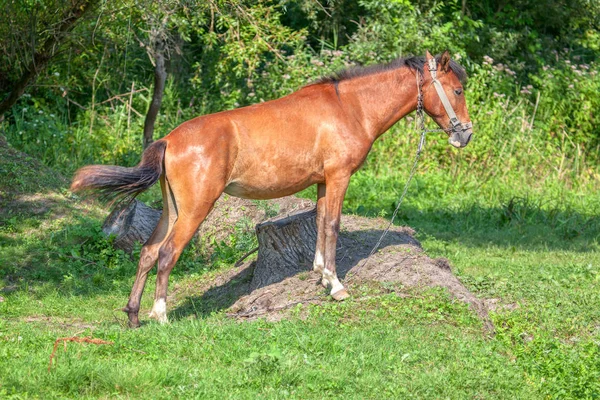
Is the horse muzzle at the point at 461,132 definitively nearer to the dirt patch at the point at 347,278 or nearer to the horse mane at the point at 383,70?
the horse mane at the point at 383,70

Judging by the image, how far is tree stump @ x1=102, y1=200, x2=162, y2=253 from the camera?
32.4 feet

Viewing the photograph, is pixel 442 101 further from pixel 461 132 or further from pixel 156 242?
pixel 156 242

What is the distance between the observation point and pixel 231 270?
9148 millimetres

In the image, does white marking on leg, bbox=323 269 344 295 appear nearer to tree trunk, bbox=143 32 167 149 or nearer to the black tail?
the black tail

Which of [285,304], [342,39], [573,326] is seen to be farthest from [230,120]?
[342,39]

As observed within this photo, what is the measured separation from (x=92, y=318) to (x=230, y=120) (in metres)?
2.30

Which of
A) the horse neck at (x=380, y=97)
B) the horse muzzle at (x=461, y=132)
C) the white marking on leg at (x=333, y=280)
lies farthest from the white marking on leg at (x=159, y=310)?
the horse muzzle at (x=461, y=132)

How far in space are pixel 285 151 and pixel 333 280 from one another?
1269 millimetres

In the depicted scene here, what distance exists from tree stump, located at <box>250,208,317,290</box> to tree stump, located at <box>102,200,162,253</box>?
196 centimetres

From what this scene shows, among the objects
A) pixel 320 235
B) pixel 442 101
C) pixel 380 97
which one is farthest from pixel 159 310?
pixel 442 101

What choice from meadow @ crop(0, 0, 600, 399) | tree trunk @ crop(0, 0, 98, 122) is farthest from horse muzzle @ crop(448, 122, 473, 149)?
tree trunk @ crop(0, 0, 98, 122)

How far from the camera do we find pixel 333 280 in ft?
25.3

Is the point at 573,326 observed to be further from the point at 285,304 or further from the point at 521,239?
Result: the point at 521,239

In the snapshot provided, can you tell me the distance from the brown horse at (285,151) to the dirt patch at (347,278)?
315mm
